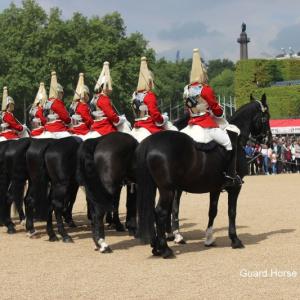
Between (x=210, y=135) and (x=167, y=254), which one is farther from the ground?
(x=210, y=135)

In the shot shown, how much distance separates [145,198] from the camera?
9.29 metres

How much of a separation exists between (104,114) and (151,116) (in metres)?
0.98

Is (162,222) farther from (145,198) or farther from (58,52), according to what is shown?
(58,52)

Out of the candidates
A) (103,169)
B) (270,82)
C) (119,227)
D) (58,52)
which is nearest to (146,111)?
(103,169)

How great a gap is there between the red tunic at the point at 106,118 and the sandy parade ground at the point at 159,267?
6.36 ft

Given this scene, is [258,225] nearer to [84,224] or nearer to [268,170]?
[84,224]

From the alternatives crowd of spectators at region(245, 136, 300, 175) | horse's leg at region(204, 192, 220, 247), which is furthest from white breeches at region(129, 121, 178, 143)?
crowd of spectators at region(245, 136, 300, 175)

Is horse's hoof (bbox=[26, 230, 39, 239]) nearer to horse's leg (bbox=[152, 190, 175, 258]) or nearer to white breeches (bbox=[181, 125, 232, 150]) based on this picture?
horse's leg (bbox=[152, 190, 175, 258])

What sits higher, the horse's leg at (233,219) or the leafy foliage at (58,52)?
the leafy foliage at (58,52)

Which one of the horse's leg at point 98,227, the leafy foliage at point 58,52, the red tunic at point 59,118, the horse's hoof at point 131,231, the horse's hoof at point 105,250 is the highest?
the leafy foliage at point 58,52

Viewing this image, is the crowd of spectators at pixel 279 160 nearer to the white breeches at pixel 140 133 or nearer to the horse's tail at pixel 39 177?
the white breeches at pixel 140 133

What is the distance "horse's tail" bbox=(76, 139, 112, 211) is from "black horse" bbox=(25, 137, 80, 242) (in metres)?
0.74

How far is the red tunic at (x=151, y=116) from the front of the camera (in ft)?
35.3

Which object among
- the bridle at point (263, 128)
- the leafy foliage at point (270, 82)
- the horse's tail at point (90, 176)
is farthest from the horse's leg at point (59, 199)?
the leafy foliage at point (270, 82)
